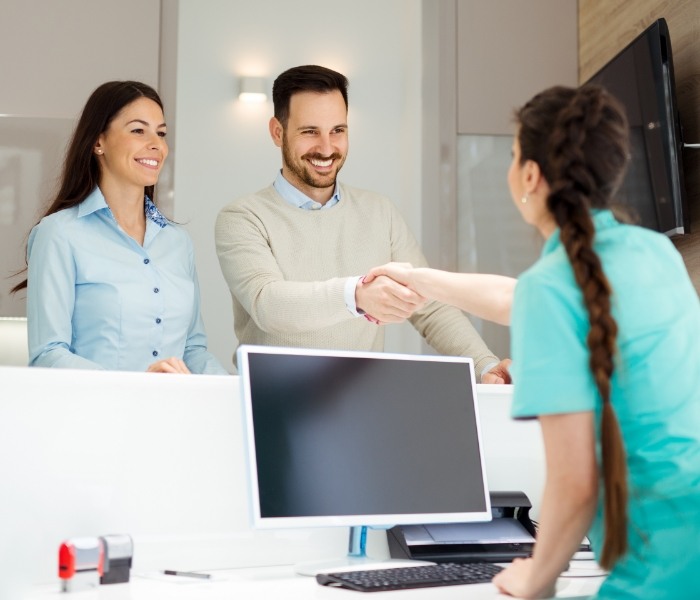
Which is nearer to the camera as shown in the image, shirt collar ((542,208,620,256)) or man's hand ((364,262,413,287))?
shirt collar ((542,208,620,256))

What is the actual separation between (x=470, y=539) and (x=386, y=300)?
603mm

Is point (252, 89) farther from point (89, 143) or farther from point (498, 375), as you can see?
point (498, 375)

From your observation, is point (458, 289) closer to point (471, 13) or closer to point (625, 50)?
point (625, 50)

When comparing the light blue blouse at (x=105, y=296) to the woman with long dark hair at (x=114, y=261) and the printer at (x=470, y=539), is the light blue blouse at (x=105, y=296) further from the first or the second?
the printer at (x=470, y=539)

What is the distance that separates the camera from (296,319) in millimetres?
2541

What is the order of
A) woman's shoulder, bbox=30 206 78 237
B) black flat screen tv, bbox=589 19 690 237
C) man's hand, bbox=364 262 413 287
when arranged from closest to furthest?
man's hand, bbox=364 262 413 287 < woman's shoulder, bbox=30 206 78 237 < black flat screen tv, bbox=589 19 690 237

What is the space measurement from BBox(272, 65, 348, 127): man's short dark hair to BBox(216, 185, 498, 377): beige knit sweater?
0.29m

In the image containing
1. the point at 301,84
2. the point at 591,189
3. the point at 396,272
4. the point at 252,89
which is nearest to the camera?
the point at 591,189

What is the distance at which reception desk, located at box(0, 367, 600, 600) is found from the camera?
168cm

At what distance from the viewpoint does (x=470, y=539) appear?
1.97m

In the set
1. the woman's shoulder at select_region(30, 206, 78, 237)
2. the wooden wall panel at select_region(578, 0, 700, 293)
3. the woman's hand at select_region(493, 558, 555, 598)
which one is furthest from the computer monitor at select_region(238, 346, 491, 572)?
the wooden wall panel at select_region(578, 0, 700, 293)

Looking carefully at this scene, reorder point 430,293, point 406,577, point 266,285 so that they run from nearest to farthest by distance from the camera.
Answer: point 406,577, point 430,293, point 266,285

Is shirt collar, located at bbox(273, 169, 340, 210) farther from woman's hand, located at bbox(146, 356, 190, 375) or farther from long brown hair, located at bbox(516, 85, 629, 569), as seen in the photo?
long brown hair, located at bbox(516, 85, 629, 569)

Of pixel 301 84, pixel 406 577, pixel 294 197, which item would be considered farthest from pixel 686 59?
pixel 406 577
